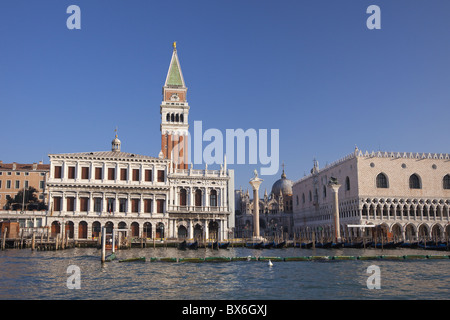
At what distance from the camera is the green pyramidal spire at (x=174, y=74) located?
5866 cm

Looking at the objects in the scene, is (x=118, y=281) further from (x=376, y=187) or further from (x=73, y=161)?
(x=376, y=187)

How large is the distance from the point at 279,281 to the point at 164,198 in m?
29.1

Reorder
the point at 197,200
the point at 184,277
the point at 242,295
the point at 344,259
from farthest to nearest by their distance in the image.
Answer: the point at 197,200
the point at 344,259
the point at 184,277
the point at 242,295

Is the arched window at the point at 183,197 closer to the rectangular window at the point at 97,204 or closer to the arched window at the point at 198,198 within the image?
the arched window at the point at 198,198

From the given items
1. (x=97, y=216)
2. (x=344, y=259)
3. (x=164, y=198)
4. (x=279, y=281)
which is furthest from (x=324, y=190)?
(x=279, y=281)

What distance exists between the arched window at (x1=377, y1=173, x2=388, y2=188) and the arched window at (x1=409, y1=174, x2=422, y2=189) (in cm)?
344

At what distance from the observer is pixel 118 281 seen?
1761cm

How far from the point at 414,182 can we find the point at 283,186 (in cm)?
3600

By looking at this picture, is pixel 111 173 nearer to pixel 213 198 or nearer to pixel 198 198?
pixel 198 198

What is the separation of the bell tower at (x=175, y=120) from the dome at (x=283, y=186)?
121 feet

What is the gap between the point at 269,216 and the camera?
8075 cm

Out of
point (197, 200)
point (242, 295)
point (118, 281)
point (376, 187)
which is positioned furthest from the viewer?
point (376, 187)

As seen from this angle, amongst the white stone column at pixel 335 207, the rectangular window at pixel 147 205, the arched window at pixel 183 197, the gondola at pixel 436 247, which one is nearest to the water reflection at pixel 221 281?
the gondola at pixel 436 247

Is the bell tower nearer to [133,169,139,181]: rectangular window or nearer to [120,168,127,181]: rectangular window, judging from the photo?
[133,169,139,181]: rectangular window
